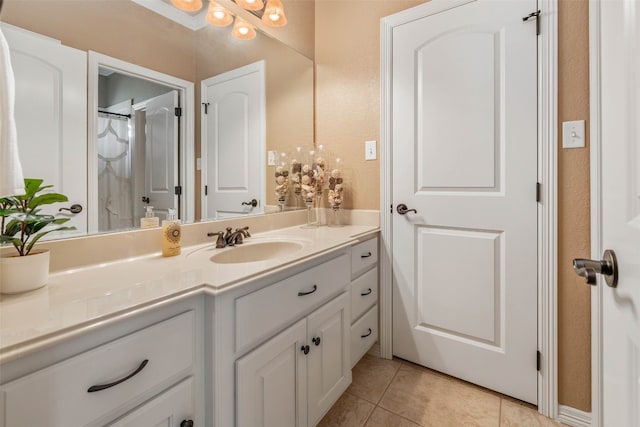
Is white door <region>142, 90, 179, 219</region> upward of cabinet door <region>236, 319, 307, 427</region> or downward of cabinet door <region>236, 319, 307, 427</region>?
upward

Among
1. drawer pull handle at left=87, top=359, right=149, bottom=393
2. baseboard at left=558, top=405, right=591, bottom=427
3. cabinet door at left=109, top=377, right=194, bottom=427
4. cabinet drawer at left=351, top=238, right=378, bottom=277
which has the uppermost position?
cabinet drawer at left=351, top=238, right=378, bottom=277

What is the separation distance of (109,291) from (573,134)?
1.78 metres

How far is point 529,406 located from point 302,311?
1.26m

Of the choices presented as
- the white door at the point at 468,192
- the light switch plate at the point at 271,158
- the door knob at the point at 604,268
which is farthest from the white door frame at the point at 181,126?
the door knob at the point at 604,268

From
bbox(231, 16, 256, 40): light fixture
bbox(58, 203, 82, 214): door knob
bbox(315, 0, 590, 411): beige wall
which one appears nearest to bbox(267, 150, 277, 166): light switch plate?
bbox(315, 0, 590, 411): beige wall

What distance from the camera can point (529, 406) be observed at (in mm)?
1417

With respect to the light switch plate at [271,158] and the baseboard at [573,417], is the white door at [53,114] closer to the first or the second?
Answer: the light switch plate at [271,158]

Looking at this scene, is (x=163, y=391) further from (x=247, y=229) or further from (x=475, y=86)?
(x=475, y=86)

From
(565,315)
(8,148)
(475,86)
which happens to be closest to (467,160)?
(475,86)

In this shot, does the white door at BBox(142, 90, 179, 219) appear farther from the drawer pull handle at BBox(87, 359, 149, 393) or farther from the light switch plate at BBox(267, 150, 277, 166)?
the drawer pull handle at BBox(87, 359, 149, 393)

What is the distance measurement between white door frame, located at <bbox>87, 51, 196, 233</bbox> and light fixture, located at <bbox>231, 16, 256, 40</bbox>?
46 centimetres

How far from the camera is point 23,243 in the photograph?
29.3 inches

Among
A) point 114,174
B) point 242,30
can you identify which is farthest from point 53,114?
point 242,30

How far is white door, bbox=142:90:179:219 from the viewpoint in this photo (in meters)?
1.18
